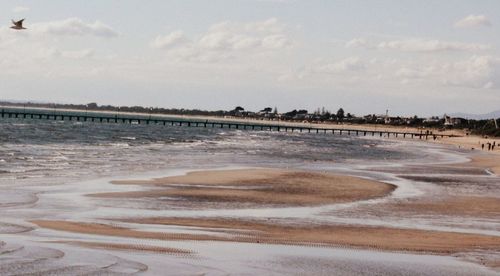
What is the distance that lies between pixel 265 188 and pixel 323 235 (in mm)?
13361

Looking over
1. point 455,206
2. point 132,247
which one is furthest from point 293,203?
point 132,247

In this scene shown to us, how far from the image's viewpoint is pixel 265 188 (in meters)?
33.2

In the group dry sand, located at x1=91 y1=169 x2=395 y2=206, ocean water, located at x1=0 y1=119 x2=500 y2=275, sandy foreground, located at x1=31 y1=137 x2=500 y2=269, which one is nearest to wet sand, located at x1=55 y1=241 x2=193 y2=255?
sandy foreground, located at x1=31 y1=137 x2=500 y2=269

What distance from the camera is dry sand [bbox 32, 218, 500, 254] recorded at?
60.7ft

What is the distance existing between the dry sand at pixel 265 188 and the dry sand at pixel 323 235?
20.1ft

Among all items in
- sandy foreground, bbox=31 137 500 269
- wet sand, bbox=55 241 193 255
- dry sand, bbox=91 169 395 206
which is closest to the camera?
wet sand, bbox=55 241 193 255

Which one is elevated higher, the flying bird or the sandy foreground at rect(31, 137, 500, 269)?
the flying bird

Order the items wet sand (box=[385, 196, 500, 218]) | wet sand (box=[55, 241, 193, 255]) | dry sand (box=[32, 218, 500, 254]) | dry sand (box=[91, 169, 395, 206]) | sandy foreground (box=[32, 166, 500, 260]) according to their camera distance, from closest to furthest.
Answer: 1. wet sand (box=[55, 241, 193, 255])
2. dry sand (box=[32, 218, 500, 254])
3. sandy foreground (box=[32, 166, 500, 260])
4. wet sand (box=[385, 196, 500, 218])
5. dry sand (box=[91, 169, 395, 206])

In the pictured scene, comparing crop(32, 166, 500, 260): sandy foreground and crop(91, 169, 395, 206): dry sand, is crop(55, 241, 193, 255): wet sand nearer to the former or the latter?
crop(32, 166, 500, 260): sandy foreground

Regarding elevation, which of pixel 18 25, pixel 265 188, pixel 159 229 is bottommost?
pixel 265 188

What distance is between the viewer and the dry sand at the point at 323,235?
1852 cm

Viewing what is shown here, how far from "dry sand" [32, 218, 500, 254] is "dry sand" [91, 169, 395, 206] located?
614cm

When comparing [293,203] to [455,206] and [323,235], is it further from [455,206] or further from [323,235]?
[323,235]

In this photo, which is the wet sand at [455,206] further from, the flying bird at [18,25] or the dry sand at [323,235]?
the flying bird at [18,25]
